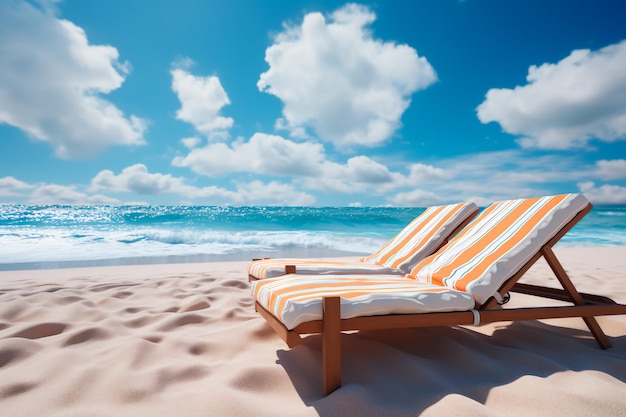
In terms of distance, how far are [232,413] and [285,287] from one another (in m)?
0.68

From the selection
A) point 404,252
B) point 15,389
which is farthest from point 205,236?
point 15,389

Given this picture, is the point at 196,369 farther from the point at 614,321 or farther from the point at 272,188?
the point at 272,188

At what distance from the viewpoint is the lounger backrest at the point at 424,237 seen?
338 centimetres

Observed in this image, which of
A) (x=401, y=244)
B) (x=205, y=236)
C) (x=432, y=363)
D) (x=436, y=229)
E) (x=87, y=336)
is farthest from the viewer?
(x=205, y=236)

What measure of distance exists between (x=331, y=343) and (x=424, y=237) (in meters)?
2.16

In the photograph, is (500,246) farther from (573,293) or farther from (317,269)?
(317,269)

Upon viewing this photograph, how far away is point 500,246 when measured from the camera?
2.30 meters

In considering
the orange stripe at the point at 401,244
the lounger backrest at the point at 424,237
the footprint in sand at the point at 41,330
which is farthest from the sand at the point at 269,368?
the orange stripe at the point at 401,244

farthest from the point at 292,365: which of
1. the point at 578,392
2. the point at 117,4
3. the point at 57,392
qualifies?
the point at 117,4

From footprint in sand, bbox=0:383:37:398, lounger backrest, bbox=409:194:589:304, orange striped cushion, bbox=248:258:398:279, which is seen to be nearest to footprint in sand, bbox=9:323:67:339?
footprint in sand, bbox=0:383:37:398

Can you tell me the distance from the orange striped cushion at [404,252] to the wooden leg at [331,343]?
1.44 metres

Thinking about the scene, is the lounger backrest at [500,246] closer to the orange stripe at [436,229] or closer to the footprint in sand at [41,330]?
the orange stripe at [436,229]

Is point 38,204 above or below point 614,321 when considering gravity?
above

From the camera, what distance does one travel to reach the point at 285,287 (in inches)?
78.6
